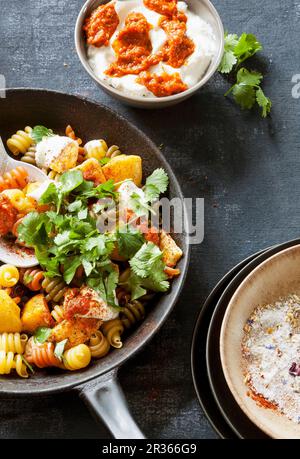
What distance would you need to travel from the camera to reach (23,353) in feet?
12.4

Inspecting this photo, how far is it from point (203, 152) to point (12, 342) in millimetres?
1724

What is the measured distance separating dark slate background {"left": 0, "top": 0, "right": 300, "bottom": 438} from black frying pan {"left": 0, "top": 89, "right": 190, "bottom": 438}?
13.3 inches

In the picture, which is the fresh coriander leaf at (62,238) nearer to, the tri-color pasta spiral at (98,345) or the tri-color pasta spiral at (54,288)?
the tri-color pasta spiral at (54,288)

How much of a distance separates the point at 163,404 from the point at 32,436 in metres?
0.77

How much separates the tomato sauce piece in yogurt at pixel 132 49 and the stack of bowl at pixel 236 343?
54.0 inches

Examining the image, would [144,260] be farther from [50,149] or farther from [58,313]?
[50,149]

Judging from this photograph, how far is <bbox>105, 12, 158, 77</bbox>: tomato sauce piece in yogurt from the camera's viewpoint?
14.0 feet

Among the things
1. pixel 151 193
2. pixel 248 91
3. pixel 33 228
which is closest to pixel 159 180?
pixel 151 193

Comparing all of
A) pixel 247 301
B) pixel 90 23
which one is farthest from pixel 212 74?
pixel 247 301

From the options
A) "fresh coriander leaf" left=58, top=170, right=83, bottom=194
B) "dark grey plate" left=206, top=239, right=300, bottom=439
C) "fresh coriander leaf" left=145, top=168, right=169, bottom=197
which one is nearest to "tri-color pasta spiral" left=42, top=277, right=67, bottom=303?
"fresh coriander leaf" left=58, top=170, right=83, bottom=194

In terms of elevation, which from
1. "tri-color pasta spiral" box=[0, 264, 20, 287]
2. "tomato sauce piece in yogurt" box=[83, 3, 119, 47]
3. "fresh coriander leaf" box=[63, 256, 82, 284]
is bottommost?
"tri-color pasta spiral" box=[0, 264, 20, 287]

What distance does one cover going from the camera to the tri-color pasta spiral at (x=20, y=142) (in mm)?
4148

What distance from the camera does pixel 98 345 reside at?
3795mm

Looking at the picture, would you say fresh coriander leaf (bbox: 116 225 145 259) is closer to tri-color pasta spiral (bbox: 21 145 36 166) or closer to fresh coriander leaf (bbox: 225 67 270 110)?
tri-color pasta spiral (bbox: 21 145 36 166)
